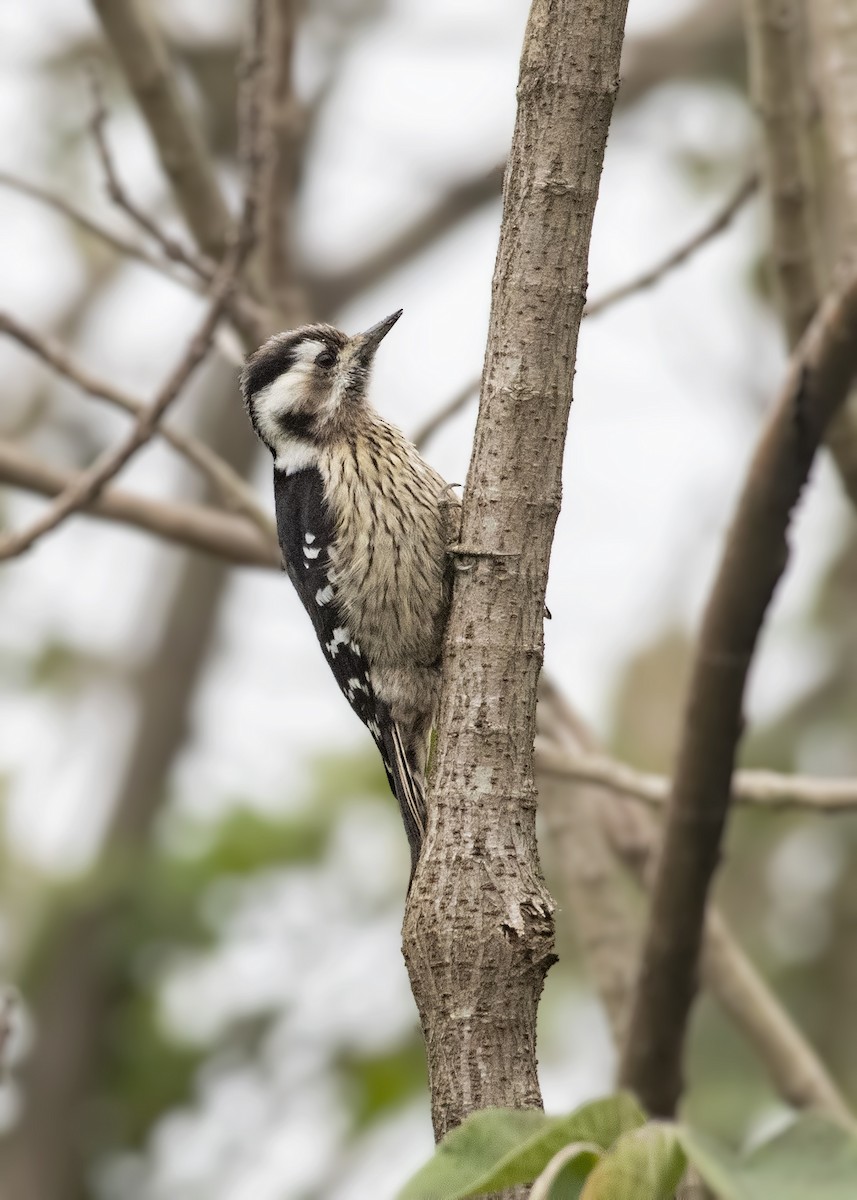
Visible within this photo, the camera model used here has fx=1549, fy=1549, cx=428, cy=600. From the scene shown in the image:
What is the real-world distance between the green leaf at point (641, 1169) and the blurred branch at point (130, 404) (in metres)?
2.59

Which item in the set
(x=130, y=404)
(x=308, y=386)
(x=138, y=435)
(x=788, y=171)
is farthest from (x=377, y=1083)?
(x=788, y=171)

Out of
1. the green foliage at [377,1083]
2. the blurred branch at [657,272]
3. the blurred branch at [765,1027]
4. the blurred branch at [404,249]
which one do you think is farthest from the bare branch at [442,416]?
the blurred branch at [404,249]

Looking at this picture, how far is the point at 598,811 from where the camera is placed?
478 cm

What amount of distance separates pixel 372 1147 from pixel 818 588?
3.65 meters

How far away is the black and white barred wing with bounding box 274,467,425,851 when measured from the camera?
3852 mm

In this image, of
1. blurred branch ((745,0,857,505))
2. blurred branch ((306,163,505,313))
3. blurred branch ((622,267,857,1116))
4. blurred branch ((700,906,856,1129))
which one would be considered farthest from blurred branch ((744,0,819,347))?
blurred branch ((306,163,505,313))

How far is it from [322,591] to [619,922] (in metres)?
1.45

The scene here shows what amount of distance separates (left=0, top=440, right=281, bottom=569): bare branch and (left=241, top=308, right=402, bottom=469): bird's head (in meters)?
0.31

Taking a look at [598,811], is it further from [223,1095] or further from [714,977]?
[223,1095]

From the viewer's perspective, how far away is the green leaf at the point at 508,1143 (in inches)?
51.1

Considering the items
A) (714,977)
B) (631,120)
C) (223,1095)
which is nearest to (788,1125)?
(714,977)

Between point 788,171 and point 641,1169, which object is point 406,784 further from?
point 641,1169

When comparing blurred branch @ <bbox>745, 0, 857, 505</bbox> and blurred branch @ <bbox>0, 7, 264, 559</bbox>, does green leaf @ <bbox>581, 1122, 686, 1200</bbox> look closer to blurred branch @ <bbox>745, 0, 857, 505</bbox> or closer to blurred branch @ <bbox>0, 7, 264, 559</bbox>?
blurred branch @ <bbox>0, 7, 264, 559</bbox>

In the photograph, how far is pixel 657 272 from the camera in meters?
4.21
